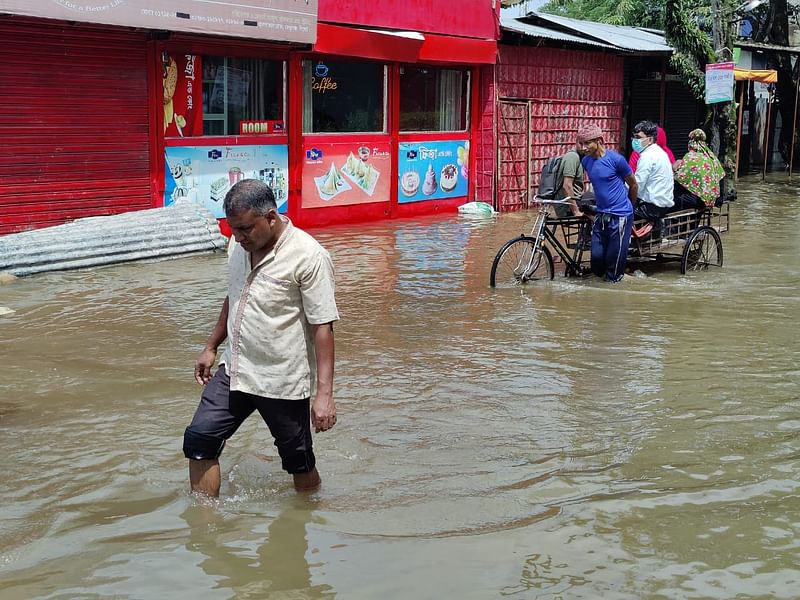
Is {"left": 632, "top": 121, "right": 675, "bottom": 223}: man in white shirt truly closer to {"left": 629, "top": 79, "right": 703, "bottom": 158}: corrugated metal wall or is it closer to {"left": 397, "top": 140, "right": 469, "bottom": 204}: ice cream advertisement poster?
{"left": 397, "top": 140, "right": 469, "bottom": 204}: ice cream advertisement poster

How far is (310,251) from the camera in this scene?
14.4ft

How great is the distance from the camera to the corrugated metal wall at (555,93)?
748 inches

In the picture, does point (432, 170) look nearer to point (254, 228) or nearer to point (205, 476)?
point (205, 476)

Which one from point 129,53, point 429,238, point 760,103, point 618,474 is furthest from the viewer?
point 760,103

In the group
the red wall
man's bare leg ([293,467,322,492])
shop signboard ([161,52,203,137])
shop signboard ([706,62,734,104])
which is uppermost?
the red wall

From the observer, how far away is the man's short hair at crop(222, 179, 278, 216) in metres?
4.20

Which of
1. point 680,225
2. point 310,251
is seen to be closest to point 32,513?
point 310,251

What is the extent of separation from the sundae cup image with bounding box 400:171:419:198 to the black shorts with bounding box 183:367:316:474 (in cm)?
1281

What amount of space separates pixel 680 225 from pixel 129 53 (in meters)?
7.01

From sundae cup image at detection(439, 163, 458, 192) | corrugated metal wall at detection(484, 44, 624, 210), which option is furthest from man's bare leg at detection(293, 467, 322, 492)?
corrugated metal wall at detection(484, 44, 624, 210)

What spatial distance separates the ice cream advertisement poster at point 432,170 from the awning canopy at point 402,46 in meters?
1.47

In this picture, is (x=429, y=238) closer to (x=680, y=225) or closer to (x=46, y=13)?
(x=680, y=225)

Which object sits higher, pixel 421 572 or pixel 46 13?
pixel 46 13

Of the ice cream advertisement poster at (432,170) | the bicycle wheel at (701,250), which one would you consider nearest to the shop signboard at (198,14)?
the ice cream advertisement poster at (432,170)
